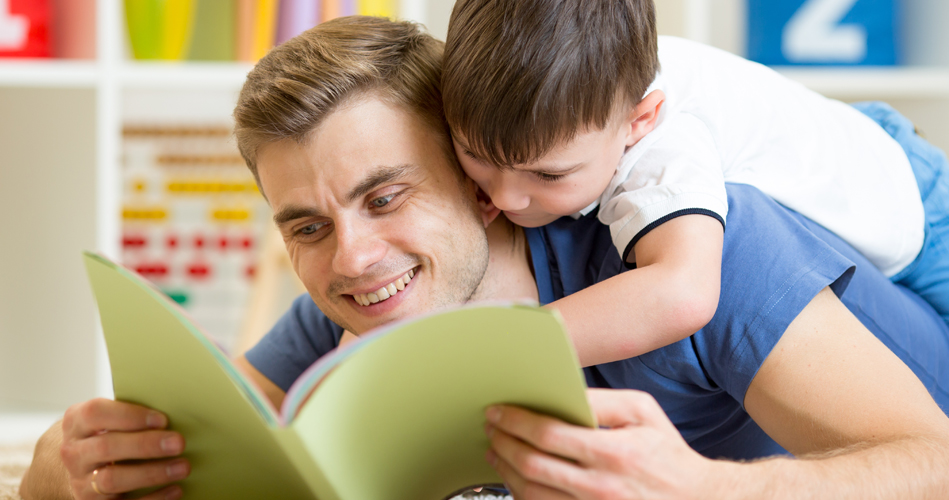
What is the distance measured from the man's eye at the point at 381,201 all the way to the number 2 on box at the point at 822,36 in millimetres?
1527

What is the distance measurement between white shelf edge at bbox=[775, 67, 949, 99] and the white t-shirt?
3.00 ft

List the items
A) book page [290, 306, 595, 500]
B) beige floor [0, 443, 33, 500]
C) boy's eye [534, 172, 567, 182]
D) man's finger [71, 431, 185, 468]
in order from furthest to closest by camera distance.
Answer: beige floor [0, 443, 33, 500]
boy's eye [534, 172, 567, 182]
man's finger [71, 431, 185, 468]
book page [290, 306, 595, 500]

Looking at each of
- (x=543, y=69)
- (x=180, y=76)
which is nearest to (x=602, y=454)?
(x=543, y=69)

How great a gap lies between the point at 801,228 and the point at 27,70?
175 cm

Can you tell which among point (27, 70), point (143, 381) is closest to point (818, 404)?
point (143, 381)

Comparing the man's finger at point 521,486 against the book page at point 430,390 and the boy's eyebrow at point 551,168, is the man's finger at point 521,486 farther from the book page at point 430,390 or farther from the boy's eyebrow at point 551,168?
the boy's eyebrow at point 551,168

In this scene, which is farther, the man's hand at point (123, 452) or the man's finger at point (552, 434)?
the man's hand at point (123, 452)

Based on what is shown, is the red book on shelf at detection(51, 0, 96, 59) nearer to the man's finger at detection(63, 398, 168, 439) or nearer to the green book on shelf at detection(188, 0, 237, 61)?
the green book on shelf at detection(188, 0, 237, 61)

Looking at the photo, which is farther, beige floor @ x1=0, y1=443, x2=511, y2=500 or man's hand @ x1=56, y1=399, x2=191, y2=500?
beige floor @ x1=0, y1=443, x2=511, y2=500

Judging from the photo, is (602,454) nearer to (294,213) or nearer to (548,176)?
(548,176)

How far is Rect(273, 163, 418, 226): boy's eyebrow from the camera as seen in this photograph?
38.3 inches

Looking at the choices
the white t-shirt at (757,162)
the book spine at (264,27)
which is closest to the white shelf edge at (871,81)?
the white t-shirt at (757,162)

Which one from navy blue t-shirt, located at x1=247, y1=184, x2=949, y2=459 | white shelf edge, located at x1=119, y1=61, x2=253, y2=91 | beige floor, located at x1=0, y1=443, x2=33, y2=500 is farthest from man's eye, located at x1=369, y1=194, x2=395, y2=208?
white shelf edge, located at x1=119, y1=61, x2=253, y2=91

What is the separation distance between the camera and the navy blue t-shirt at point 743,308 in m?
0.90
